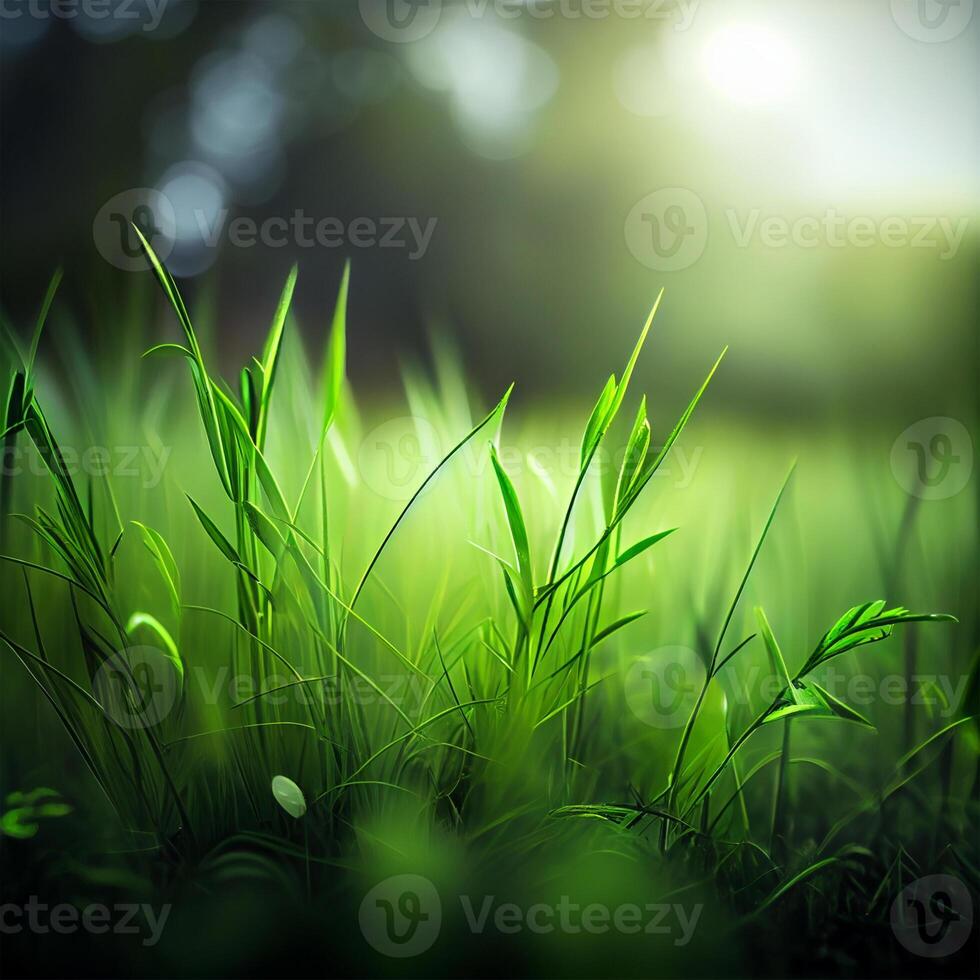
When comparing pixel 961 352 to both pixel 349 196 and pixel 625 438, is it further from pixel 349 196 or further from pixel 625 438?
pixel 349 196

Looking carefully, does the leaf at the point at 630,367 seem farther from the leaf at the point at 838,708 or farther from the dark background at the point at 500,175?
the leaf at the point at 838,708

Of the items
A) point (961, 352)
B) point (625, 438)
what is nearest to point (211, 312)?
point (625, 438)

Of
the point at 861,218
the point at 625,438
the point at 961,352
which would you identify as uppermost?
the point at 861,218

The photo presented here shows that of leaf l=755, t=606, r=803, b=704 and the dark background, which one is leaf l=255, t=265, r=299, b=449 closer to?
the dark background

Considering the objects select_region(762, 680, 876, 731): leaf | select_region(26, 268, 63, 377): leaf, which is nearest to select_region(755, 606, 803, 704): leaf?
select_region(762, 680, 876, 731): leaf

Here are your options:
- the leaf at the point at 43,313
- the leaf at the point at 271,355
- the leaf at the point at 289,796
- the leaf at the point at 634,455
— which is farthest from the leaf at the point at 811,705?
the leaf at the point at 43,313

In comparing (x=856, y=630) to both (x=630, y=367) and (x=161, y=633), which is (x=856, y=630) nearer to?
(x=630, y=367)

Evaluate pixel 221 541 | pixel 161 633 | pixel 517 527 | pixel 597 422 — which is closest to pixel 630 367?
pixel 597 422
